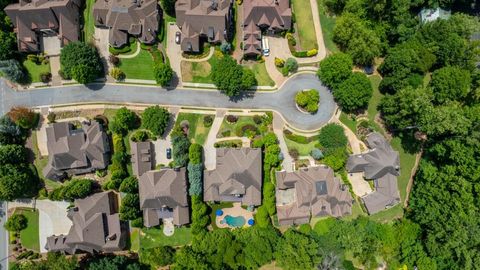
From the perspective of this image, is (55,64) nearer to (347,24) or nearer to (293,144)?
(293,144)

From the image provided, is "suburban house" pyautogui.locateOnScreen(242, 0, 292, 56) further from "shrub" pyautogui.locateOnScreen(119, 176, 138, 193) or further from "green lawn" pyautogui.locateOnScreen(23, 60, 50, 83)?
"green lawn" pyautogui.locateOnScreen(23, 60, 50, 83)

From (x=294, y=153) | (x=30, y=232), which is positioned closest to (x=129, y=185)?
(x=30, y=232)

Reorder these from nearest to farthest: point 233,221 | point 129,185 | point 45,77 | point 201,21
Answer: point 129,185
point 201,21
point 45,77
point 233,221

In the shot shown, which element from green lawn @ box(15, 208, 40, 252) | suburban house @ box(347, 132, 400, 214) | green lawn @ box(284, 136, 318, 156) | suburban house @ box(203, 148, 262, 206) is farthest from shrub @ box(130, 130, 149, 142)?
suburban house @ box(347, 132, 400, 214)

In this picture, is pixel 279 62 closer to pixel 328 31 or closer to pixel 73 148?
pixel 328 31

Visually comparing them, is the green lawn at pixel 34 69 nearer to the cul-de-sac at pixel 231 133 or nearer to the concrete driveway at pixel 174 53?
the cul-de-sac at pixel 231 133

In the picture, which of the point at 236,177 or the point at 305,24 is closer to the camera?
the point at 236,177

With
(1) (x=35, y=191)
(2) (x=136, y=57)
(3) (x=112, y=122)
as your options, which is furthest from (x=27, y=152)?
(2) (x=136, y=57)
